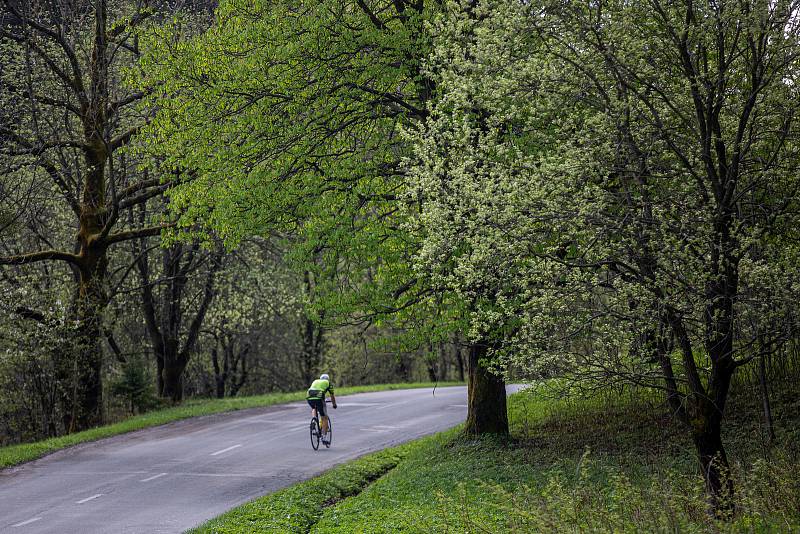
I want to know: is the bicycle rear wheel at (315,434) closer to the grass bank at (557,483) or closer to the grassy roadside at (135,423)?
the grass bank at (557,483)

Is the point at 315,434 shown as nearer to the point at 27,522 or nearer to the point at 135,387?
the point at 27,522

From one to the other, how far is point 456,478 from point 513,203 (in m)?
6.06

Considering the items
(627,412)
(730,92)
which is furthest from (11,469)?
(730,92)

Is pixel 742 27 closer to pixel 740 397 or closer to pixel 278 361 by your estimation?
pixel 740 397

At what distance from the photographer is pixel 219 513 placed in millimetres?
12492

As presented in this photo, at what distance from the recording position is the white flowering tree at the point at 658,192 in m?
8.72

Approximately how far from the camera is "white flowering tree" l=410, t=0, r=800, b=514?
8.72m

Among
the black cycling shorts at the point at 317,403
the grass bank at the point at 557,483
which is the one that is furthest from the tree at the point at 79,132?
the grass bank at the point at 557,483

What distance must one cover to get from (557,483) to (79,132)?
2131 centimetres

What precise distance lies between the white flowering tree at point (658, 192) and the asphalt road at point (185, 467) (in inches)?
262

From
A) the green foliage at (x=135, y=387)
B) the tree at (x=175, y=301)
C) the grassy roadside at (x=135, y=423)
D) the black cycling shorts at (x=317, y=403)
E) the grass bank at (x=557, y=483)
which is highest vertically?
the tree at (x=175, y=301)

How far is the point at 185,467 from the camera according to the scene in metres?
16.7

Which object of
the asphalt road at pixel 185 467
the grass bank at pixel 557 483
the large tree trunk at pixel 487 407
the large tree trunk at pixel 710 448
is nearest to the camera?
the grass bank at pixel 557 483

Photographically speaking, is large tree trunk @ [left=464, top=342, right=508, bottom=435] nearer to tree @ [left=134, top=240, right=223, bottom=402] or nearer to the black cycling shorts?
the black cycling shorts
